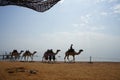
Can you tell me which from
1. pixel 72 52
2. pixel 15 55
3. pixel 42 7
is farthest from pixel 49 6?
pixel 15 55

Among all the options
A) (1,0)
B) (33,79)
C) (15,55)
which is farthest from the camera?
(15,55)

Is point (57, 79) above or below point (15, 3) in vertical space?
below

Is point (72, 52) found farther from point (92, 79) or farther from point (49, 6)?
point (49, 6)

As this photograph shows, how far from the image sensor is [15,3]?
32.8ft

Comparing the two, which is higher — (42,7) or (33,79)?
(42,7)

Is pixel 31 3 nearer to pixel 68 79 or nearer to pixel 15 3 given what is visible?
pixel 15 3

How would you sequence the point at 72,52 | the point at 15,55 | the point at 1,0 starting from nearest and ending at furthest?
the point at 1,0, the point at 72,52, the point at 15,55

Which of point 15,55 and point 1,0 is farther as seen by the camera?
point 15,55

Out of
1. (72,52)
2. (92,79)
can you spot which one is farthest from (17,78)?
(72,52)

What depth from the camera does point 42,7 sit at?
33.8ft

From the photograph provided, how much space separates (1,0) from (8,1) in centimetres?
30

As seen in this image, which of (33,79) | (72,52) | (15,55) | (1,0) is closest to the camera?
(1,0)

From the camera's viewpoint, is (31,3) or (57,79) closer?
(31,3)

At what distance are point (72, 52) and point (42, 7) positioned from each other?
23.0 meters
